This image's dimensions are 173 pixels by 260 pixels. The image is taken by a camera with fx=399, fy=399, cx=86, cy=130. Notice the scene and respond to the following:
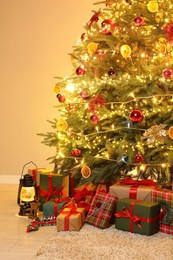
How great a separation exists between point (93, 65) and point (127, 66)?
27cm

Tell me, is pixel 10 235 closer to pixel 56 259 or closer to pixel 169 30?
pixel 56 259

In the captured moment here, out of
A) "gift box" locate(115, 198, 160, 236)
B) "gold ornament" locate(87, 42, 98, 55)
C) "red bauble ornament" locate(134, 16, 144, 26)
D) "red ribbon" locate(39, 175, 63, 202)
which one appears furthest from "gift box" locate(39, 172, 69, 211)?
"red bauble ornament" locate(134, 16, 144, 26)

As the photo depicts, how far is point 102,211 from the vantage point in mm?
2662

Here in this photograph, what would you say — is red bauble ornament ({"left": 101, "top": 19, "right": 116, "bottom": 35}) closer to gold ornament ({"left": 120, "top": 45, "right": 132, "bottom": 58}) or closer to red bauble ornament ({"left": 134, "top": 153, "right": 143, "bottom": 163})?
gold ornament ({"left": 120, "top": 45, "right": 132, "bottom": 58})

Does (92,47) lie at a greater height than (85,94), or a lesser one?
greater

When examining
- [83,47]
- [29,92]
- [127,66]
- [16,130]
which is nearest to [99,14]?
[83,47]

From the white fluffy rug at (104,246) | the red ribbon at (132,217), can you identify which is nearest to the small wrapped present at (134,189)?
the red ribbon at (132,217)

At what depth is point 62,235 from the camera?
2490 millimetres

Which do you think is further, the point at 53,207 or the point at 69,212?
the point at 53,207

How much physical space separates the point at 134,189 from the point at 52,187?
2.34 ft

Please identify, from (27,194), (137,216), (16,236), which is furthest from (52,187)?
(137,216)

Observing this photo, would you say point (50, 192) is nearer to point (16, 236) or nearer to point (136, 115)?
point (16, 236)

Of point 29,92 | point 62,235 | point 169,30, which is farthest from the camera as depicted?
point 29,92

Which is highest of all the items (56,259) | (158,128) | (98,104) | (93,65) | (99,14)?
(99,14)
